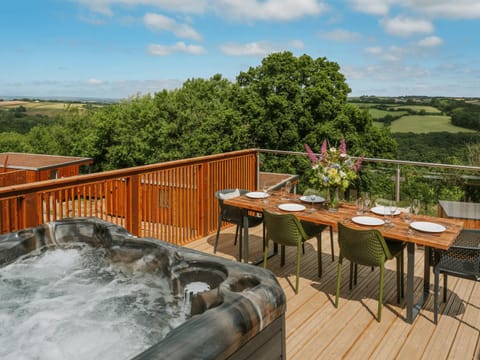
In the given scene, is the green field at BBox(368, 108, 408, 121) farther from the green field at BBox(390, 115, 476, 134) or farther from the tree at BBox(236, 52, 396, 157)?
the tree at BBox(236, 52, 396, 157)

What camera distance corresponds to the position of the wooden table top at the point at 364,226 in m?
3.18

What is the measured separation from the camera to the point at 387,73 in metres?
26.1

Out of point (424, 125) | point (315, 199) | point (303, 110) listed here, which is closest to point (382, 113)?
point (424, 125)

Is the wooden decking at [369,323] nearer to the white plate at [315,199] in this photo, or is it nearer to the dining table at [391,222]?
the dining table at [391,222]

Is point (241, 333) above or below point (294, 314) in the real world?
above

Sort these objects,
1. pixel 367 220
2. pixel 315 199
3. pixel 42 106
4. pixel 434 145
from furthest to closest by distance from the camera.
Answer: pixel 42 106 → pixel 434 145 → pixel 315 199 → pixel 367 220

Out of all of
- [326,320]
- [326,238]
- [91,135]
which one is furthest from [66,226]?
[91,135]

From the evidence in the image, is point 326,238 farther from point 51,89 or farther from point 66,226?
point 51,89

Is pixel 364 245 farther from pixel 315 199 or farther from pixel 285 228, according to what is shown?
pixel 315 199

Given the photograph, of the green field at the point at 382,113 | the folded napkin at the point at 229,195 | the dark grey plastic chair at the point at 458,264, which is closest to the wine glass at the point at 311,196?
the folded napkin at the point at 229,195

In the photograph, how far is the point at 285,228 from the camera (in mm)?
3893

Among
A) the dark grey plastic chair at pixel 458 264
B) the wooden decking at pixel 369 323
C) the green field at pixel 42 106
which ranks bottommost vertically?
the wooden decking at pixel 369 323

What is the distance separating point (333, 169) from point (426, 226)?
975 millimetres

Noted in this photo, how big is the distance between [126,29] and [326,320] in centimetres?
3345
